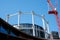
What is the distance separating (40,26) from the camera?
4181 centimetres

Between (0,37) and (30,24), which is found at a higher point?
(30,24)

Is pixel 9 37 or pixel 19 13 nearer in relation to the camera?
pixel 9 37

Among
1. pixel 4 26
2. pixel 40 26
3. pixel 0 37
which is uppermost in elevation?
pixel 40 26

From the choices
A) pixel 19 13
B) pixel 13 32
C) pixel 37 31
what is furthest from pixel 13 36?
pixel 37 31

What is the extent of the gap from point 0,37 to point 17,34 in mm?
3349

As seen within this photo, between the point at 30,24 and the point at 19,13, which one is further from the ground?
the point at 19,13

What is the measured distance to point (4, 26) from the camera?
11.9 m

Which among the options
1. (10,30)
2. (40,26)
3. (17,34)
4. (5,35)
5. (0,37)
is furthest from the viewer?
(40,26)

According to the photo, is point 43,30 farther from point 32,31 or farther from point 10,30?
point 10,30

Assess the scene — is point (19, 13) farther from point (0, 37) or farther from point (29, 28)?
point (0, 37)

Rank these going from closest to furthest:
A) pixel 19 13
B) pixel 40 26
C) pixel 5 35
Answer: pixel 5 35 → pixel 19 13 → pixel 40 26

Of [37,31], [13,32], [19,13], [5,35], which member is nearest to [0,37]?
[5,35]

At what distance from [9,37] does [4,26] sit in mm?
1057

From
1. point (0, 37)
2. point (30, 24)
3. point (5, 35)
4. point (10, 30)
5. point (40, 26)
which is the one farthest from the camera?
point (40, 26)
